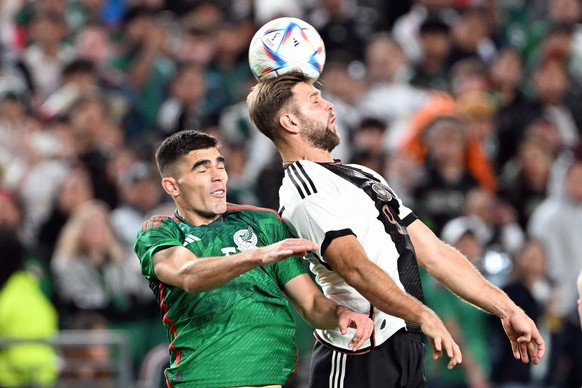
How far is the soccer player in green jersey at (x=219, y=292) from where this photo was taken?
19.2 feet

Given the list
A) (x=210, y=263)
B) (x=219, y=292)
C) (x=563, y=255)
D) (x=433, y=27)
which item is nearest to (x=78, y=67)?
(x=433, y=27)

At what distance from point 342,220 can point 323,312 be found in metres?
0.44

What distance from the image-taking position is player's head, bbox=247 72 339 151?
6.26 m

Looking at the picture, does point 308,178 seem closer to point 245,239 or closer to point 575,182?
point 245,239

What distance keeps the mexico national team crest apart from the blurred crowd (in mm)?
4596

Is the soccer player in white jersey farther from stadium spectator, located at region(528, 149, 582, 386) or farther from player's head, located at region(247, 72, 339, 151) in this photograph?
stadium spectator, located at region(528, 149, 582, 386)

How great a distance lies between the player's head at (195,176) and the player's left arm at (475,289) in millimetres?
1028

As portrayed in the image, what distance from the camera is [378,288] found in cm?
567

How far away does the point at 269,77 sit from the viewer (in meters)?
6.41

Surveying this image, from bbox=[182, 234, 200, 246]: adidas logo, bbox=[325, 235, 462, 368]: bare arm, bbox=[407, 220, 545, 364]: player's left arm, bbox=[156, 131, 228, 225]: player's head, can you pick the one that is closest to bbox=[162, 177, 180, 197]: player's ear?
bbox=[156, 131, 228, 225]: player's head

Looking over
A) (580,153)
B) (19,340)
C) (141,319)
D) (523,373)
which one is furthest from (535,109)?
(19,340)

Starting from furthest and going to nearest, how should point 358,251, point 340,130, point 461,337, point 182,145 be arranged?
point 340,130, point 461,337, point 182,145, point 358,251

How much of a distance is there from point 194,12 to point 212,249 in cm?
959

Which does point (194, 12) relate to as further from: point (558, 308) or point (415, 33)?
point (558, 308)
